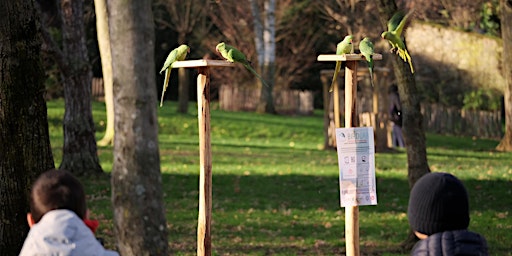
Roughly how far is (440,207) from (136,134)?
2.93 m

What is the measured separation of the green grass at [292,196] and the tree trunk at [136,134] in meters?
4.12

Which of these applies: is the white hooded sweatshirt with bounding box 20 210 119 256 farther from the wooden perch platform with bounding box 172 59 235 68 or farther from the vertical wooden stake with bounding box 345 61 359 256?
the vertical wooden stake with bounding box 345 61 359 256

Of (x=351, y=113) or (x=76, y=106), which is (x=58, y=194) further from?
(x=76, y=106)

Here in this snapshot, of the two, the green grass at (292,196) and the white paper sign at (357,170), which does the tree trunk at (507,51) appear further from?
the white paper sign at (357,170)

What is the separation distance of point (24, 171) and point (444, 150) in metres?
21.3

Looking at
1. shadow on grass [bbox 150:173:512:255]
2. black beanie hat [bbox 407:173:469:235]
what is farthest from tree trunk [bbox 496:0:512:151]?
black beanie hat [bbox 407:173:469:235]

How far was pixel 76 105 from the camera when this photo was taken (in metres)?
19.4

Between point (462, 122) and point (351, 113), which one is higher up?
point (351, 113)

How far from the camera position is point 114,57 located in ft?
24.5

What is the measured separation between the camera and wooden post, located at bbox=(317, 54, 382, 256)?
9.08 metres

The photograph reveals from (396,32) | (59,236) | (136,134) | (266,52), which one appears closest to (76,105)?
(396,32)

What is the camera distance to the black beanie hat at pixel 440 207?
202 inches

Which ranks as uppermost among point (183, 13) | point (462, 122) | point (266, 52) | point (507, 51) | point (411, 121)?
point (183, 13)

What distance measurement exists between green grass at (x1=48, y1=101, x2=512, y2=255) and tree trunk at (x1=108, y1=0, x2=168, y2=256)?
4.12 metres
